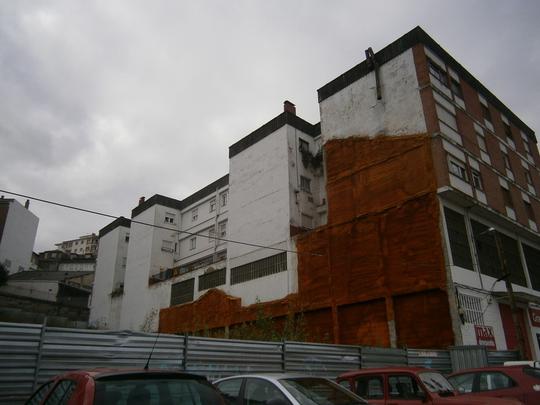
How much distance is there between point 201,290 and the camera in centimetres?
3472

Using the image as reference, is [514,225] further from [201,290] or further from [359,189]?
[201,290]

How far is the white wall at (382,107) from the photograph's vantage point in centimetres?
2405

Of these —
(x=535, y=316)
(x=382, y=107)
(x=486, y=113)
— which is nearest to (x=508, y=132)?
(x=486, y=113)

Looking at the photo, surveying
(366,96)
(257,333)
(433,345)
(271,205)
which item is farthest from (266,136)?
(433,345)

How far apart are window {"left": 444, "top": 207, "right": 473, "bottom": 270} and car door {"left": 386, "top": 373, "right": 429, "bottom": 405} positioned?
542 inches

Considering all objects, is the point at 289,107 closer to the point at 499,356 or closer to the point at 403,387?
the point at 499,356

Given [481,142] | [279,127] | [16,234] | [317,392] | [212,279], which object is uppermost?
[16,234]

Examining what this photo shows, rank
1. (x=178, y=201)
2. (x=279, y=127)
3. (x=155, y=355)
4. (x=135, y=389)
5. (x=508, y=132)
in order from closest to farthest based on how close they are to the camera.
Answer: (x=135, y=389) < (x=155, y=355) < (x=279, y=127) < (x=508, y=132) < (x=178, y=201)

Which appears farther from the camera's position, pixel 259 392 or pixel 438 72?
pixel 438 72

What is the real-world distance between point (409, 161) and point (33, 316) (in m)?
37.7

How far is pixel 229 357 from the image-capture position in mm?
11773

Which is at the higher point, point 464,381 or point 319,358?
point 319,358

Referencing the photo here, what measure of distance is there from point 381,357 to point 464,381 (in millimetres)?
5494

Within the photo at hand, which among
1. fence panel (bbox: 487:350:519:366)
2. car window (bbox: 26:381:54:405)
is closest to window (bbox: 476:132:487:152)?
fence panel (bbox: 487:350:519:366)
